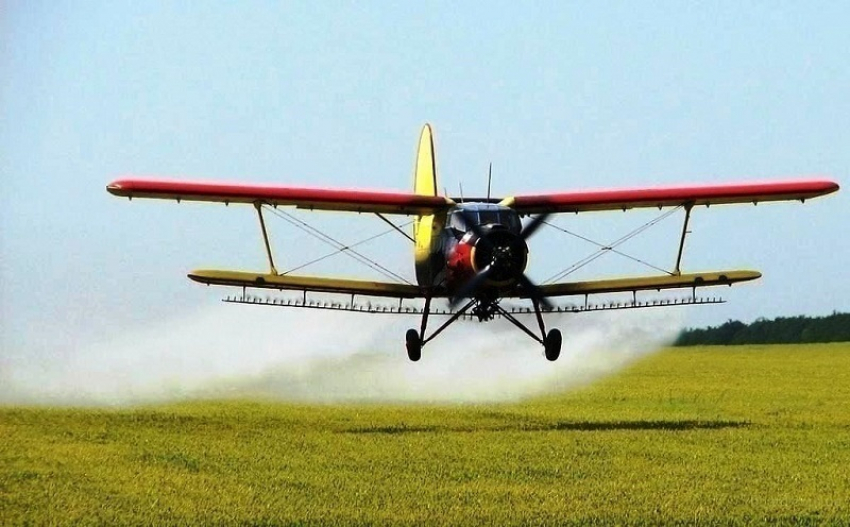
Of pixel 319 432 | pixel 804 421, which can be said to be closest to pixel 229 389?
pixel 319 432

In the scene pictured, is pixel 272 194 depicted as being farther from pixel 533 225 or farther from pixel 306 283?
pixel 533 225

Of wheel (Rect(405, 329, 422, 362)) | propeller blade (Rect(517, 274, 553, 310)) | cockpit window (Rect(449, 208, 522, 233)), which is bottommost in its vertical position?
wheel (Rect(405, 329, 422, 362))

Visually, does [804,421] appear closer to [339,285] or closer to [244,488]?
[339,285]

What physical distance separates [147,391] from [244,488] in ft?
61.7

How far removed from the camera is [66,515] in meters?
22.2

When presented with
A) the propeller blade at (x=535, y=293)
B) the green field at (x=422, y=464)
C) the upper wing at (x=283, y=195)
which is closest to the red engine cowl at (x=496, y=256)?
the propeller blade at (x=535, y=293)

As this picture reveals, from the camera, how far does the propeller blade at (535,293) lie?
96.6 ft

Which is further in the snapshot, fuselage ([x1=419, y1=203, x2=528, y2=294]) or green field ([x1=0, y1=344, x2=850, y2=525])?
fuselage ([x1=419, y1=203, x2=528, y2=294])

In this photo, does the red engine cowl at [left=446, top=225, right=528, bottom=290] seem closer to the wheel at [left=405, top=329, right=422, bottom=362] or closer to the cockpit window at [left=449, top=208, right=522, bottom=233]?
the cockpit window at [left=449, top=208, right=522, bottom=233]

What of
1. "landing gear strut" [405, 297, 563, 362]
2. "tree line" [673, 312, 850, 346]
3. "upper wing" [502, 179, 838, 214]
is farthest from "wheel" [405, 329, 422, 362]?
"tree line" [673, 312, 850, 346]

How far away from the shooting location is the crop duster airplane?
29.0m

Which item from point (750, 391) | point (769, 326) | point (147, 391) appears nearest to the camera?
point (147, 391)

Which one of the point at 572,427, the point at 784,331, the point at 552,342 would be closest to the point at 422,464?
the point at 552,342

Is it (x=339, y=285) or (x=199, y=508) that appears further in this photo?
(x=339, y=285)
